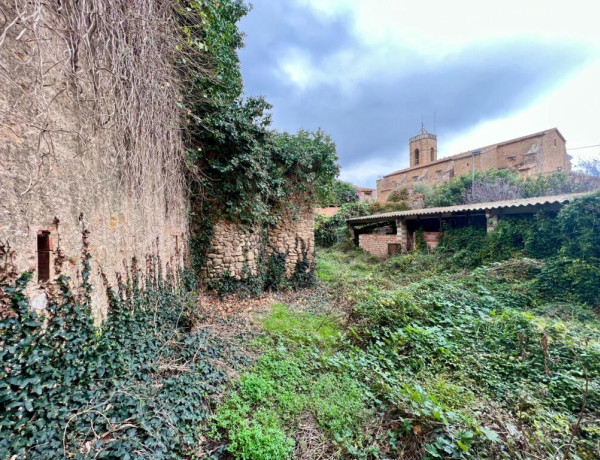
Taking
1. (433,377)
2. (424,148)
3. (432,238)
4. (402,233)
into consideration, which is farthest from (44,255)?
(424,148)

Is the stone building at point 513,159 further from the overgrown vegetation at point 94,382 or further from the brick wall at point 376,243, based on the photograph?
the overgrown vegetation at point 94,382

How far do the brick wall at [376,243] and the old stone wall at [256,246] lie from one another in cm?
580

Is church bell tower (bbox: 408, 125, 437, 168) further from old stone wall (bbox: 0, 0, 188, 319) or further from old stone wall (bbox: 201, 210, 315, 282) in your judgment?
old stone wall (bbox: 0, 0, 188, 319)

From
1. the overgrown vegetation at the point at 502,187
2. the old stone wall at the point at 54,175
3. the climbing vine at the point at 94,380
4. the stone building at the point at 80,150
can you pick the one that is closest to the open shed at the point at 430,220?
the overgrown vegetation at the point at 502,187

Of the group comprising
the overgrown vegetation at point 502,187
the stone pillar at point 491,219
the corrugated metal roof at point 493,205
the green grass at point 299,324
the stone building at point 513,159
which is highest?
the stone building at point 513,159

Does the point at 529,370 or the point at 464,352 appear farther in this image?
the point at 464,352

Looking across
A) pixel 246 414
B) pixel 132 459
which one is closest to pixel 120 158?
pixel 132 459

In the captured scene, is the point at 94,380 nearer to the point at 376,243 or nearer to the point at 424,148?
the point at 376,243

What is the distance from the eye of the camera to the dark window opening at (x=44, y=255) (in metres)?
1.84

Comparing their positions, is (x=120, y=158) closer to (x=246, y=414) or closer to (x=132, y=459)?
(x=132, y=459)

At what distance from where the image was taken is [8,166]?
5.15 ft

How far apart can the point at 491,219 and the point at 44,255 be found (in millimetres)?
10867

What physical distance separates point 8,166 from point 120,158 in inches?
54.8

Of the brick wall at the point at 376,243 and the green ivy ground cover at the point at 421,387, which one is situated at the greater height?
the brick wall at the point at 376,243
